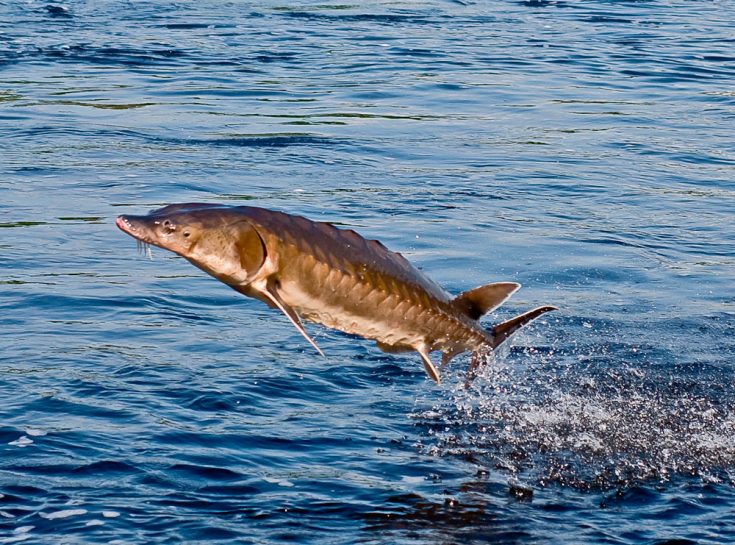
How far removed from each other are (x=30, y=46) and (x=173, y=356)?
35.8 ft

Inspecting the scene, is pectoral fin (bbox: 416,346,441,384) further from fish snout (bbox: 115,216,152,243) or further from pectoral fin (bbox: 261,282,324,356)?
fish snout (bbox: 115,216,152,243)

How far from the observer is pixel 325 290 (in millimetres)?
5293

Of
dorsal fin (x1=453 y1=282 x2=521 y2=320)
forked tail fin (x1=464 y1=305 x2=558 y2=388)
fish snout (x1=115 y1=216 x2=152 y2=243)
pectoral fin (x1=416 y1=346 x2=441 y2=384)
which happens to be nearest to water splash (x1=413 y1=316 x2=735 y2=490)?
forked tail fin (x1=464 y1=305 x2=558 y2=388)

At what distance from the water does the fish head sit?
1.24m

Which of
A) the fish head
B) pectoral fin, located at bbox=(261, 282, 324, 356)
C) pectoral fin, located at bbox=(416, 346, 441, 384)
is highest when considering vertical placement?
the fish head

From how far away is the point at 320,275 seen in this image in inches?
207

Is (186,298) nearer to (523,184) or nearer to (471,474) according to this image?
(471,474)

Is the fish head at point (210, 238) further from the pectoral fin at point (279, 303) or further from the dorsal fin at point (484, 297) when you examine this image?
the dorsal fin at point (484, 297)

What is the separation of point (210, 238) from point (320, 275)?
0.45 metres

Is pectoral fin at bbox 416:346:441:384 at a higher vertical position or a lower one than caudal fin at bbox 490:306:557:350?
lower

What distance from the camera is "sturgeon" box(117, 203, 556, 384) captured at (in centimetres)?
508

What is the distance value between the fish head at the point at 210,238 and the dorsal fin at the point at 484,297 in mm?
1003

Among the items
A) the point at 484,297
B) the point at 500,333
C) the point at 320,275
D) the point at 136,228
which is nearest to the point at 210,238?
the point at 136,228

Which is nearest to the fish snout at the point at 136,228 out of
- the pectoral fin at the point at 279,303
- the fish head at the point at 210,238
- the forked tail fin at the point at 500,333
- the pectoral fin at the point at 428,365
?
the fish head at the point at 210,238
